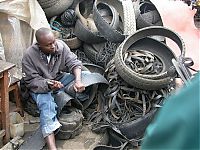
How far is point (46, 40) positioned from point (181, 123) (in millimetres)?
3171

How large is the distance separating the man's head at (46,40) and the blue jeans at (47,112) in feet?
1.73

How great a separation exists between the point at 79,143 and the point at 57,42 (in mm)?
1178

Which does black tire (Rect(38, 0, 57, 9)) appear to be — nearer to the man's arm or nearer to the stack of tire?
the stack of tire

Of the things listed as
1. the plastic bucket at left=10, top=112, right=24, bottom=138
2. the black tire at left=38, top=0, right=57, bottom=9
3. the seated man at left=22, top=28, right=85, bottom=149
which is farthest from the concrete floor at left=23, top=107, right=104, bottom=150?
the black tire at left=38, top=0, right=57, bottom=9

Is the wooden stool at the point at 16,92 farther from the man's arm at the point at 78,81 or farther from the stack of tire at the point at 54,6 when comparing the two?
the stack of tire at the point at 54,6

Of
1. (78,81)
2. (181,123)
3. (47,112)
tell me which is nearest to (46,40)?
(78,81)

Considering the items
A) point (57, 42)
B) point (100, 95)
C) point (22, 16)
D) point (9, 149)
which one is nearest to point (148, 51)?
point (100, 95)

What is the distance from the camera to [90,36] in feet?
18.1

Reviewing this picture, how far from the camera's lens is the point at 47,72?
4531 millimetres

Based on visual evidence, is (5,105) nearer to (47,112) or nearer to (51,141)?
(47,112)

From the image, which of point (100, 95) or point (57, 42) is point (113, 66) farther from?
point (57, 42)

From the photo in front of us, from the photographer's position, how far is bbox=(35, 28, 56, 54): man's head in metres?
4.23

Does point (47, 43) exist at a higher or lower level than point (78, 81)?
higher

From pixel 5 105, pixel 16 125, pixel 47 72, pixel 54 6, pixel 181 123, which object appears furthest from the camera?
pixel 54 6
